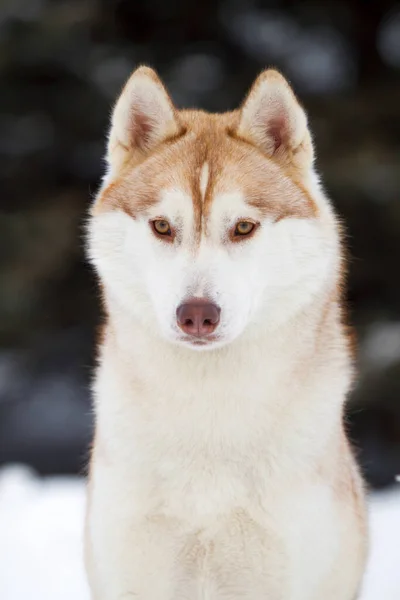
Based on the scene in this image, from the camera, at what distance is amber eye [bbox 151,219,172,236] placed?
392cm

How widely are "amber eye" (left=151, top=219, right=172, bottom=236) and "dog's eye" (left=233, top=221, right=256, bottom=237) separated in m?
0.24

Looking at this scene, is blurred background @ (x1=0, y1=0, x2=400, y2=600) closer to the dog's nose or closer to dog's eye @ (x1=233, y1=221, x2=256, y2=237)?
dog's eye @ (x1=233, y1=221, x2=256, y2=237)

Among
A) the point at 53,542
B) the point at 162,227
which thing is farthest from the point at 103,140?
the point at 162,227

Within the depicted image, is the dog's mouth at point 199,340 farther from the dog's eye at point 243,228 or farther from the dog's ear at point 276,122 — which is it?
the dog's ear at point 276,122

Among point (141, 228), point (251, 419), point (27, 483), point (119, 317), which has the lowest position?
point (27, 483)

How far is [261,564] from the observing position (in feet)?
13.1

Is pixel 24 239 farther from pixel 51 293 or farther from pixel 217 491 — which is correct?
pixel 217 491

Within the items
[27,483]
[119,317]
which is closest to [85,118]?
[27,483]

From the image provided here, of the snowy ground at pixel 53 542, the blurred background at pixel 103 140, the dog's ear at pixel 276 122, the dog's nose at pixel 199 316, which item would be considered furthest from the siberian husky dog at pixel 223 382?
the blurred background at pixel 103 140

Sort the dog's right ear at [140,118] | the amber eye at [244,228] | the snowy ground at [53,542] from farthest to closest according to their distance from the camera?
the snowy ground at [53,542] < the dog's right ear at [140,118] < the amber eye at [244,228]

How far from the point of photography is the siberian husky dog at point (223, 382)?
392 centimetres

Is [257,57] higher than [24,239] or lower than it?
higher

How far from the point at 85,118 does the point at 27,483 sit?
15.6 ft

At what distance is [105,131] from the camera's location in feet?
35.9
